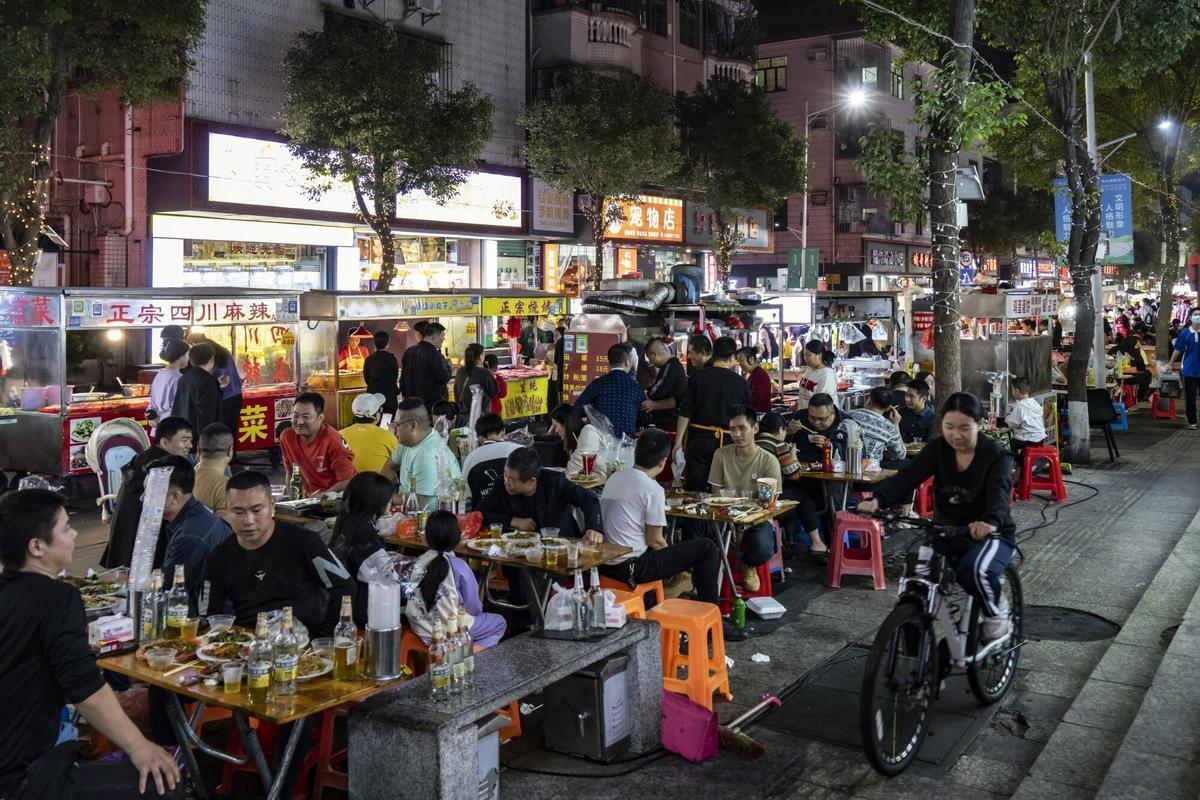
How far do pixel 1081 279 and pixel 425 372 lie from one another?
10.8 metres

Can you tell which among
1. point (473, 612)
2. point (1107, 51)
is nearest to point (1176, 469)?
point (1107, 51)

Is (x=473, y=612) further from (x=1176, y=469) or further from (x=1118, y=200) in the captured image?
(x=1118, y=200)

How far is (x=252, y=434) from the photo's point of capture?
17062mm

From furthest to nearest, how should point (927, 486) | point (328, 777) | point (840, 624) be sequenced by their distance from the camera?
point (927, 486)
point (840, 624)
point (328, 777)

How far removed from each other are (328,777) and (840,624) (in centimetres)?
468

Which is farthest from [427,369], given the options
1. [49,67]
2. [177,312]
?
[49,67]

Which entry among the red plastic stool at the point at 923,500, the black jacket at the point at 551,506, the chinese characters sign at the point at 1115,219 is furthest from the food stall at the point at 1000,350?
the black jacket at the point at 551,506

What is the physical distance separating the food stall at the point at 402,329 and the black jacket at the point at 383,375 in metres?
1.22

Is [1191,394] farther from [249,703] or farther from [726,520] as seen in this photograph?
[249,703]

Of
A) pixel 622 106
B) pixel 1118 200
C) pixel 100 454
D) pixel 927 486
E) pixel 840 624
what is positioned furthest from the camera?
pixel 622 106

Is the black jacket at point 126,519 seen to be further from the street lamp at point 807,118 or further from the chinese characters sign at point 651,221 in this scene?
the street lamp at point 807,118

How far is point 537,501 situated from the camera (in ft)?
27.1

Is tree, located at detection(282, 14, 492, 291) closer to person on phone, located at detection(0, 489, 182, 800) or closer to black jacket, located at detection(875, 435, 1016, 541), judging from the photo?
black jacket, located at detection(875, 435, 1016, 541)

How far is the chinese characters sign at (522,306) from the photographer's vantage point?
21.2 meters
